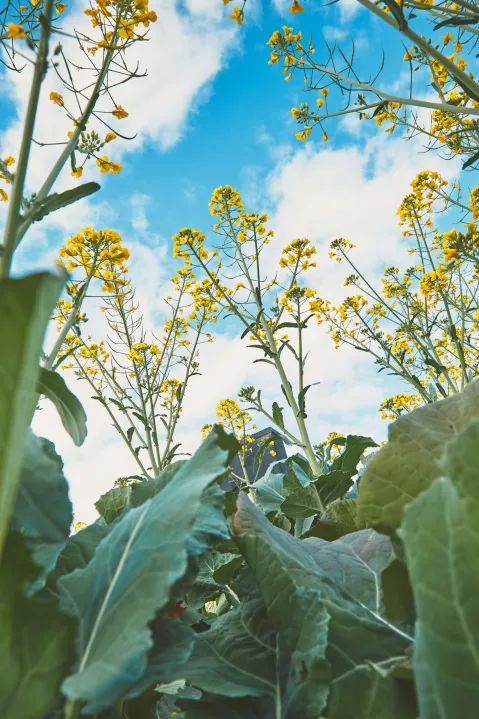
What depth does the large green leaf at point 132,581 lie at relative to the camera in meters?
0.26

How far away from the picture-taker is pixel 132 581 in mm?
337

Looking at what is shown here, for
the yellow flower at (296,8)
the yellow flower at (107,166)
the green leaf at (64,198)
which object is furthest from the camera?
the yellow flower at (296,8)

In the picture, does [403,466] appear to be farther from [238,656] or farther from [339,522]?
[339,522]

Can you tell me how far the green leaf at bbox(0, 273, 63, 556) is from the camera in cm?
25

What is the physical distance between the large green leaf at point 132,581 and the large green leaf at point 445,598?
127 millimetres

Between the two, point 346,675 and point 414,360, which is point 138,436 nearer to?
point 414,360

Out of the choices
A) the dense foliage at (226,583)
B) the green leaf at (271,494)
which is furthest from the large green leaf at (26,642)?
the green leaf at (271,494)

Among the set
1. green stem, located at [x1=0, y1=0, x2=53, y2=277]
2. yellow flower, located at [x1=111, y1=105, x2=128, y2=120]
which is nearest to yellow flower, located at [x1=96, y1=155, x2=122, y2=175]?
yellow flower, located at [x1=111, y1=105, x2=128, y2=120]

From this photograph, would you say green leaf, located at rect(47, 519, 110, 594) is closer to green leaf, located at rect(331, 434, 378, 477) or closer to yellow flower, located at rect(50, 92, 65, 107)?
green leaf, located at rect(331, 434, 378, 477)

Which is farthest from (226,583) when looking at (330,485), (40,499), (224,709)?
(330,485)

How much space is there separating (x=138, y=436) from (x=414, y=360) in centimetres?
383

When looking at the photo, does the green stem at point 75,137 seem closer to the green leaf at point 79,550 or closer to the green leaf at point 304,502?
the green leaf at point 79,550

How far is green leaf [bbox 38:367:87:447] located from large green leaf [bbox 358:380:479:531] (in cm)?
32

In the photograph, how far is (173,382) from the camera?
5938 millimetres
